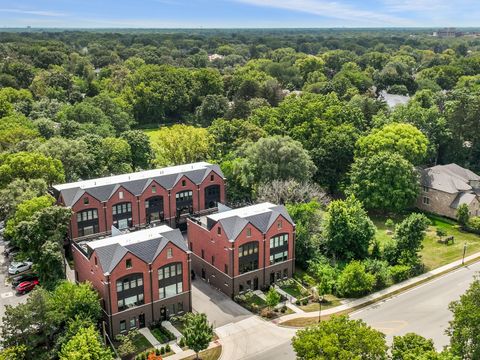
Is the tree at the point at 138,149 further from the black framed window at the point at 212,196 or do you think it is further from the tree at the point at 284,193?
the tree at the point at 284,193

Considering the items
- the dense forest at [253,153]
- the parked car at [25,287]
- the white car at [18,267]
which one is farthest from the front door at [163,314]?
the white car at [18,267]

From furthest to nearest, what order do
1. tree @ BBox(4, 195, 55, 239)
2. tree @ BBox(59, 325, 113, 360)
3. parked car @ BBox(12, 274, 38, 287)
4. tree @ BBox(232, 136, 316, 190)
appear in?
tree @ BBox(232, 136, 316, 190)
tree @ BBox(4, 195, 55, 239)
parked car @ BBox(12, 274, 38, 287)
tree @ BBox(59, 325, 113, 360)

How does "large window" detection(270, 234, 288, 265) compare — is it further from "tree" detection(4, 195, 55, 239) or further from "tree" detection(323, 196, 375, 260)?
"tree" detection(4, 195, 55, 239)

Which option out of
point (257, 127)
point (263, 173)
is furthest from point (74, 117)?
point (263, 173)

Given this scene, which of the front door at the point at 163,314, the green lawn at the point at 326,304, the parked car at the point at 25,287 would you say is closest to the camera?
the front door at the point at 163,314

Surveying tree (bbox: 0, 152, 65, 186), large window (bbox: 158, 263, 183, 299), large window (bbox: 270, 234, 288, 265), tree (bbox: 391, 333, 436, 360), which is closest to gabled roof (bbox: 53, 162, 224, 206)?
tree (bbox: 0, 152, 65, 186)

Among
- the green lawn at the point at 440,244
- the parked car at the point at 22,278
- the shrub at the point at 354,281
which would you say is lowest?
the green lawn at the point at 440,244
